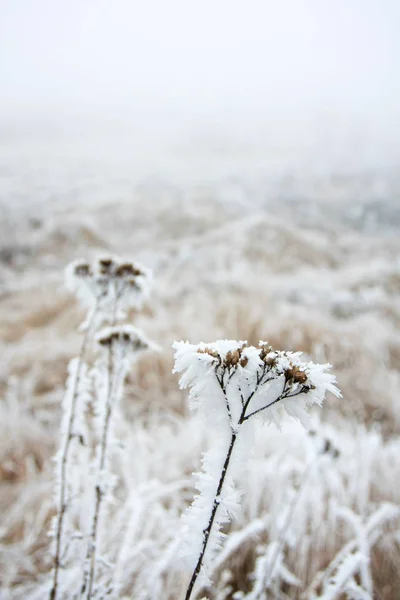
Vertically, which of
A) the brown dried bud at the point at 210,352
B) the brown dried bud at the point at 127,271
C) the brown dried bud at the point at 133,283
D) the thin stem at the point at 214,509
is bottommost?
the thin stem at the point at 214,509

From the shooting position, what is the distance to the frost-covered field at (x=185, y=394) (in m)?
1.46

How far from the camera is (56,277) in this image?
A: 8305mm

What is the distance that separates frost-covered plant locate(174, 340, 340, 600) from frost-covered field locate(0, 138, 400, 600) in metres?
0.05

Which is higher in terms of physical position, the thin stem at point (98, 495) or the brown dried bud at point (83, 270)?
the brown dried bud at point (83, 270)

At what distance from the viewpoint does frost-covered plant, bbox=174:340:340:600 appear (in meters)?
0.47

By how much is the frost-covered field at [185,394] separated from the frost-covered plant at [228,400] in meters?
0.05

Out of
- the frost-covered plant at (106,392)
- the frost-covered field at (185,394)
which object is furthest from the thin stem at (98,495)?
the frost-covered field at (185,394)

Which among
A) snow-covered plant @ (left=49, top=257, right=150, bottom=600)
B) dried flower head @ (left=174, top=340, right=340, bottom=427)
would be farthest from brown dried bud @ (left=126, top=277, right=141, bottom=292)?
dried flower head @ (left=174, top=340, right=340, bottom=427)

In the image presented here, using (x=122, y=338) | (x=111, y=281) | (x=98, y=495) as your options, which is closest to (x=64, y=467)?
(x=98, y=495)

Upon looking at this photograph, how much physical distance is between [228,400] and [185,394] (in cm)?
327

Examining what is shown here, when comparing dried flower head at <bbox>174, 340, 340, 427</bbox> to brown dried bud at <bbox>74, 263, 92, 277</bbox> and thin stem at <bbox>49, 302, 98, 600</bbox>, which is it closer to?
thin stem at <bbox>49, 302, 98, 600</bbox>

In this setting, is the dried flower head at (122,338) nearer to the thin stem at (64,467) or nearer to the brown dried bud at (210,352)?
the thin stem at (64,467)

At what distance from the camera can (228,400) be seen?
496mm

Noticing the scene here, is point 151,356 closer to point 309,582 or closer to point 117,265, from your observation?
point 309,582
